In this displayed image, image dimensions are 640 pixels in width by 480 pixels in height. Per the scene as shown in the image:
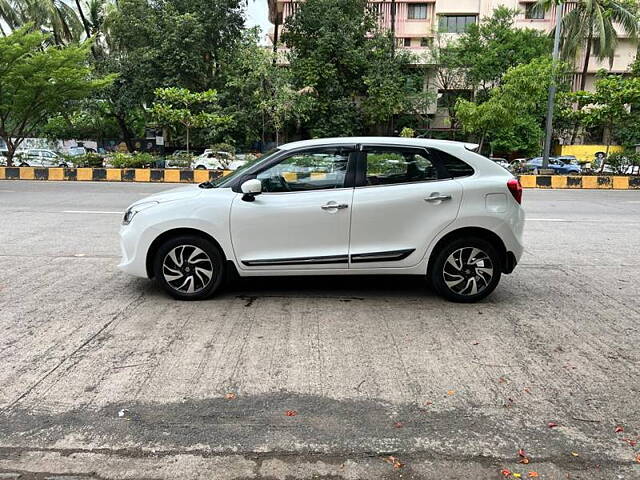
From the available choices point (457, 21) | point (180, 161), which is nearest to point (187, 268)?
point (180, 161)

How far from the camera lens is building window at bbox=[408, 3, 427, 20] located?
4469 cm

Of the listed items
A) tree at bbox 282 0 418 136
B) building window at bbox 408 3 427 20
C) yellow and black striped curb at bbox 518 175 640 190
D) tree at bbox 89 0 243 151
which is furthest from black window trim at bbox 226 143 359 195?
building window at bbox 408 3 427 20

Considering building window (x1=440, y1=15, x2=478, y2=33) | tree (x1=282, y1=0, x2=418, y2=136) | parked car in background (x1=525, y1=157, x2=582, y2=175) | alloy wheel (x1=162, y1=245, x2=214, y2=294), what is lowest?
alloy wheel (x1=162, y1=245, x2=214, y2=294)

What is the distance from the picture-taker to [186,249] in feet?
18.3

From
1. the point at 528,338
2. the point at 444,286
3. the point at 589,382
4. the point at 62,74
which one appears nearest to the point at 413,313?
the point at 444,286

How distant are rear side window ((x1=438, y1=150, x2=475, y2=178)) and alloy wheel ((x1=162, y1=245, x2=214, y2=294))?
2545 millimetres

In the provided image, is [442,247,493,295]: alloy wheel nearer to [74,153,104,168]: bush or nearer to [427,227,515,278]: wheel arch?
[427,227,515,278]: wheel arch

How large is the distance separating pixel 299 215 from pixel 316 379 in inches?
77.2

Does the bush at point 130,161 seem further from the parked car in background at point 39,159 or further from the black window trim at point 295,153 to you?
the black window trim at point 295,153

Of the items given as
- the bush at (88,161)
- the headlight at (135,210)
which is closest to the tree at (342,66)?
the bush at (88,161)

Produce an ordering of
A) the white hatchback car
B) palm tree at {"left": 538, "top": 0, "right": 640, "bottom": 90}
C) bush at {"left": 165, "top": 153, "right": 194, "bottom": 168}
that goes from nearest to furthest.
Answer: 1. the white hatchback car
2. bush at {"left": 165, "top": 153, "right": 194, "bottom": 168}
3. palm tree at {"left": 538, "top": 0, "right": 640, "bottom": 90}

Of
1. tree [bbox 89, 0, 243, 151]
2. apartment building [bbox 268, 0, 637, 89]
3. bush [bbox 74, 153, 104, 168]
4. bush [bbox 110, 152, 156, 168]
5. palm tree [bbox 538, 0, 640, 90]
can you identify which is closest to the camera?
bush [bbox 110, 152, 156, 168]

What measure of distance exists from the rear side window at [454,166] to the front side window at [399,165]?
126 millimetres

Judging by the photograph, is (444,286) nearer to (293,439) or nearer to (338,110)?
(293,439)
